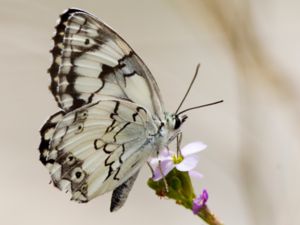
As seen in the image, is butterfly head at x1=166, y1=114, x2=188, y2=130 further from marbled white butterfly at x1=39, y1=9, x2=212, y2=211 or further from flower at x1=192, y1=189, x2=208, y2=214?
flower at x1=192, y1=189, x2=208, y2=214

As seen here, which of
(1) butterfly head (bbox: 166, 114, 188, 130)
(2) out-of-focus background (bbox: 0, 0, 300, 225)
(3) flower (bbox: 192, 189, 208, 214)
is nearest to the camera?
(3) flower (bbox: 192, 189, 208, 214)

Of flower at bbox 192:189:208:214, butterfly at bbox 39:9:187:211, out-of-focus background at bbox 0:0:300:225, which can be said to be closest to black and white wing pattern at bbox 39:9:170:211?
butterfly at bbox 39:9:187:211

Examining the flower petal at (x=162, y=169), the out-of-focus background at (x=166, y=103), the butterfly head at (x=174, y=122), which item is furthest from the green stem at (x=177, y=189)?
the out-of-focus background at (x=166, y=103)

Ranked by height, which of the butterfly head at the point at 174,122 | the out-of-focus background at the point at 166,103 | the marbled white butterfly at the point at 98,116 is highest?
the marbled white butterfly at the point at 98,116

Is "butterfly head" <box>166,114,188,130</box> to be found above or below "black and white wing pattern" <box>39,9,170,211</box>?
below

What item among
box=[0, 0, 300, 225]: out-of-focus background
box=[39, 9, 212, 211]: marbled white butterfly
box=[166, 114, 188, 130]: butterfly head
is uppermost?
box=[39, 9, 212, 211]: marbled white butterfly

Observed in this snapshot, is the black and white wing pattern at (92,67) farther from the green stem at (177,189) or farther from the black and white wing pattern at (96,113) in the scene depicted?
the green stem at (177,189)

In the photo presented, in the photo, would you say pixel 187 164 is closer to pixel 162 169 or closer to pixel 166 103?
pixel 162 169

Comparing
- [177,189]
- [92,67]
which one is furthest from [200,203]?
[92,67]
